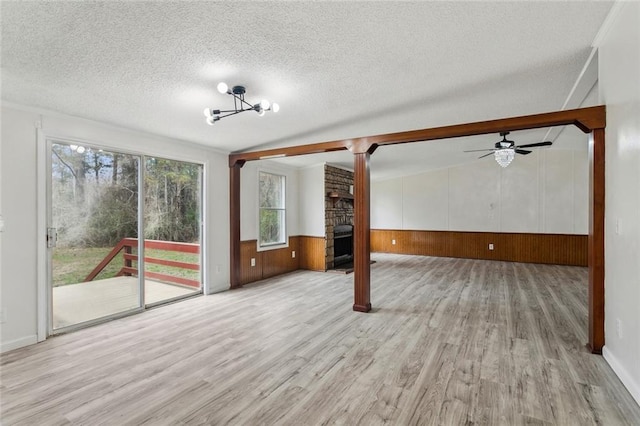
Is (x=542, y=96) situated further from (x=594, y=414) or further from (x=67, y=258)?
(x=67, y=258)

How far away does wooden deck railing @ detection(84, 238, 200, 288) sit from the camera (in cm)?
372

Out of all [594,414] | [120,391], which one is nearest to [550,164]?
[594,414]

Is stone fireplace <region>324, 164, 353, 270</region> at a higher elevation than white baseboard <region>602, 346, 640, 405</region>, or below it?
higher

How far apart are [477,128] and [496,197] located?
5.79m

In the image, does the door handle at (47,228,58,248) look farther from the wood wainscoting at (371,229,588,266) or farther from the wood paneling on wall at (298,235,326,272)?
the wood wainscoting at (371,229,588,266)

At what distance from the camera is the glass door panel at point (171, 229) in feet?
13.7

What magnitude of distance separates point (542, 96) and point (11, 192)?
574 centimetres

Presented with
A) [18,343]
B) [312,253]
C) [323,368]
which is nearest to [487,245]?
[312,253]

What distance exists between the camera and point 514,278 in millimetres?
5992

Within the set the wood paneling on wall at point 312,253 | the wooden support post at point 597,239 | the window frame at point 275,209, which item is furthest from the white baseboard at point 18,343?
the wooden support post at point 597,239

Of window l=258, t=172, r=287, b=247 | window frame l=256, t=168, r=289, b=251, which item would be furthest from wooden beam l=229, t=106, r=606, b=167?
window l=258, t=172, r=287, b=247

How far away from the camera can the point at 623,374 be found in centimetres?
225

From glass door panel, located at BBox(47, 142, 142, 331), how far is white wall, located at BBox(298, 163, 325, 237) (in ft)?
11.9

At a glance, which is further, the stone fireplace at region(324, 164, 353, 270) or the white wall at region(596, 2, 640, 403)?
the stone fireplace at region(324, 164, 353, 270)
